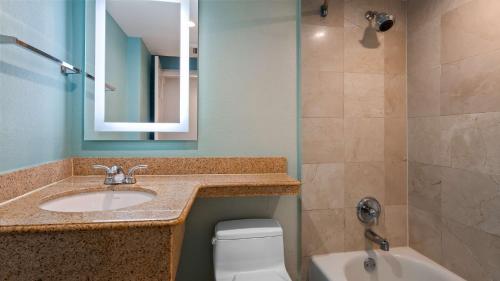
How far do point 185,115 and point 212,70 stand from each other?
324 mm

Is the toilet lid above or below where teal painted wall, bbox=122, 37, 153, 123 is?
below

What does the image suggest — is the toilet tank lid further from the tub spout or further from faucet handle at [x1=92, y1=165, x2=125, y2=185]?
the tub spout

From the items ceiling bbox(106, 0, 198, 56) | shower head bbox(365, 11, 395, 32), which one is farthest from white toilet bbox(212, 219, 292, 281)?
shower head bbox(365, 11, 395, 32)

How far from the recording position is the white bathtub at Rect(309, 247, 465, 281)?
1.46m

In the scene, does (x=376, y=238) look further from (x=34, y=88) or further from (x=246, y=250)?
(x=34, y=88)

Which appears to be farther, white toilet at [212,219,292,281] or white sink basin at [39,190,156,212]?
white toilet at [212,219,292,281]

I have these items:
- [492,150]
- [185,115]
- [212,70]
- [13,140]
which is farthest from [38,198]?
[492,150]

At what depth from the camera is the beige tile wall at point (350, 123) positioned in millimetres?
A: 1596

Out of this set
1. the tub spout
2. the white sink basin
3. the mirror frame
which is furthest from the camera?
the tub spout

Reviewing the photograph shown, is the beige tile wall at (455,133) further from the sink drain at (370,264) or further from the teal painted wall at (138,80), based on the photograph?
the teal painted wall at (138,80)

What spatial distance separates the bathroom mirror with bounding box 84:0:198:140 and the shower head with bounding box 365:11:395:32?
1.17 metres

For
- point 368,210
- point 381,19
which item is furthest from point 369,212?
point 381,19

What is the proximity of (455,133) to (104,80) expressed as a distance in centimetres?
206

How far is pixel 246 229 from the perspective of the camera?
1298 millimetres
